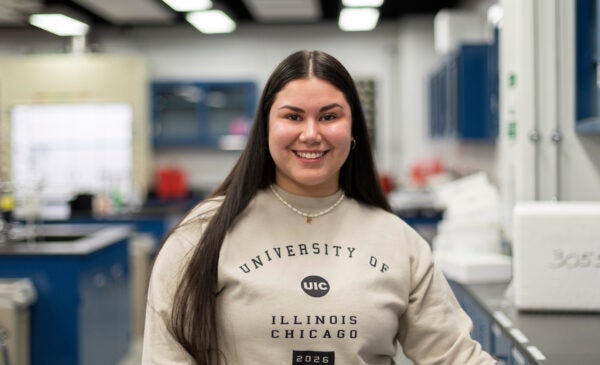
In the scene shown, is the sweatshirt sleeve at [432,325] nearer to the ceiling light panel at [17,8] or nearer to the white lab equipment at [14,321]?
the white lab equipment at [14,321]

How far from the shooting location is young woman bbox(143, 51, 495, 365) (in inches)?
55.7

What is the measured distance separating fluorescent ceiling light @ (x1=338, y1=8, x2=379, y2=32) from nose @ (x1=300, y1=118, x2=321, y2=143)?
4.78 metres

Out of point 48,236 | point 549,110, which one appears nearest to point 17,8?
point 48,236

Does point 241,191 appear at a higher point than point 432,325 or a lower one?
higher

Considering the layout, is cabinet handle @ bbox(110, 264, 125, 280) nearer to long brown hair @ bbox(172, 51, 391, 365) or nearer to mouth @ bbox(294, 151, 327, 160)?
long brown hair @ bbox(172, 51, 391, 365)

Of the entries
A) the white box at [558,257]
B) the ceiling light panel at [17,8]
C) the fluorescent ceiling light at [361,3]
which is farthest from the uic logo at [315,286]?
the ceiling light panel at [17,8]

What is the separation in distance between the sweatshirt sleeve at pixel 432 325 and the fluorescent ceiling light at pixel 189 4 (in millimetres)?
4303

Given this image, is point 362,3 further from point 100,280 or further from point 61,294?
point 61,294

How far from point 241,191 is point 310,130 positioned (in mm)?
223

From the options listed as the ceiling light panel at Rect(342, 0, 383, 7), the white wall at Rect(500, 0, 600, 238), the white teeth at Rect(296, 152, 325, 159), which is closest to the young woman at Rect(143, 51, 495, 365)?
the white teeth at Rect(296, 152, 325, 159)

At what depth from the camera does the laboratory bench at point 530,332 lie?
64.7 inches

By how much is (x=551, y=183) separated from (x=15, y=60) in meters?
5.73

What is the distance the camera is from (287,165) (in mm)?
1465

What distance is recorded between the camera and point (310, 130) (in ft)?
4.64
